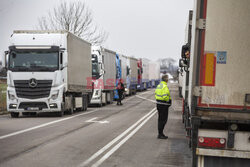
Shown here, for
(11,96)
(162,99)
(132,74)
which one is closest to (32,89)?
(11,96)

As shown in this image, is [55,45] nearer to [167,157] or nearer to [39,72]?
[39,72]

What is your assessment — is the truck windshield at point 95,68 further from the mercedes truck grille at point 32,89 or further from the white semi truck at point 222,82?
the white semi truck at point 222,82

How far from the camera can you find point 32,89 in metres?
18.7

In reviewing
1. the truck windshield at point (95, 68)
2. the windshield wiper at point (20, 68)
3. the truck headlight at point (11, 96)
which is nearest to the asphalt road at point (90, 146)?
the truck headlight at point (11, 96)

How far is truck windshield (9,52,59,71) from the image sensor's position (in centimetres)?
1866

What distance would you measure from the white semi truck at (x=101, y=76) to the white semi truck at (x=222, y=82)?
20926mm

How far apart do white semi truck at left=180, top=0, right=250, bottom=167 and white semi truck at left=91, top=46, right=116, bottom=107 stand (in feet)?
68.7

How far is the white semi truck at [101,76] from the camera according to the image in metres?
27.7

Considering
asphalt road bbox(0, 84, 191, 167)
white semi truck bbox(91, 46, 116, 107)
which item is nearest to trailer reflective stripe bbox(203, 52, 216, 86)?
asphalt road bbox(0, 84, 191, 167)

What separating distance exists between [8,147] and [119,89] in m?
19.6

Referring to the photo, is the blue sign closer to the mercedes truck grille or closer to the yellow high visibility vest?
the yellow high visibility vest

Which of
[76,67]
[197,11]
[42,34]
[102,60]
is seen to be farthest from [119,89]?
[197,11]

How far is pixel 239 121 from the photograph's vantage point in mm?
6727

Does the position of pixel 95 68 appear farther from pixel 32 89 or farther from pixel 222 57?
pixel 222 57
